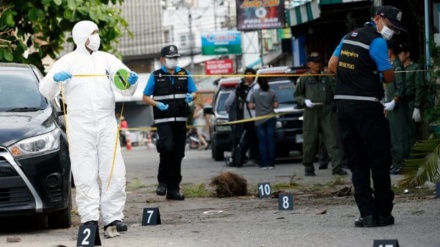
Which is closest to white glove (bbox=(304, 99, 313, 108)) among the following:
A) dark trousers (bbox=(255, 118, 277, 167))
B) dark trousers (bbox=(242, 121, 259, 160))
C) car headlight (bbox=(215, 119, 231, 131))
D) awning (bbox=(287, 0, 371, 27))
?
dark trousers (bbox=(255, 118, 277, 167))

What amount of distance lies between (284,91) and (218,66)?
1852 inches

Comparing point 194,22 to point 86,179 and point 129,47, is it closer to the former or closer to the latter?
point 129,47

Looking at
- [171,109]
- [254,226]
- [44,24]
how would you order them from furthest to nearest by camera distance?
[44,24] → [171,109] → [254,226]

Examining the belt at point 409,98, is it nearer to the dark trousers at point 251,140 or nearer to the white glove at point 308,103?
the white glove at point 308,103

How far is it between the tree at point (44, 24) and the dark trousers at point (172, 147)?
11.5 ft

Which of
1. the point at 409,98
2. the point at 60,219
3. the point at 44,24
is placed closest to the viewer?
the point at 60,219

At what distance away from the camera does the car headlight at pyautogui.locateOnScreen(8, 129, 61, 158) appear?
36.3 ft

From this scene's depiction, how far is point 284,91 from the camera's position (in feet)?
83.9

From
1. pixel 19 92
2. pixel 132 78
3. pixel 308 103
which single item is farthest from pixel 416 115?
pixel 132 78

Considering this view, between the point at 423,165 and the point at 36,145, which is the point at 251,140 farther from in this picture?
the point at 36,145

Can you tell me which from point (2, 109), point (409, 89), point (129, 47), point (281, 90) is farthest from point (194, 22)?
point (2, 109)

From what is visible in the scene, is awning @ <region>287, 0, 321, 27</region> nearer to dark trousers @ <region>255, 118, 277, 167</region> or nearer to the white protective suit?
dark trousers @ <region>255, 118, 277, 167</region>

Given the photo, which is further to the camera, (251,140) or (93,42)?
(251,140)

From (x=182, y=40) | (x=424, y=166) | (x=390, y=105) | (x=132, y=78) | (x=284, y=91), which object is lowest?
(x=182, y=40)
